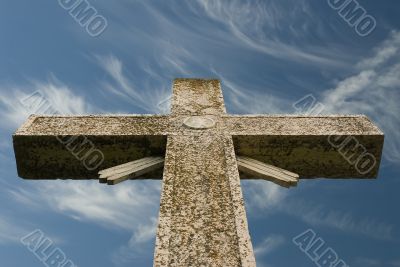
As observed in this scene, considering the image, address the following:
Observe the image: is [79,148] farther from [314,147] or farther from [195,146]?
[314,147]

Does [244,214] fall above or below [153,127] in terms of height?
below

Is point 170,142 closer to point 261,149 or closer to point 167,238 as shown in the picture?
point 261,149

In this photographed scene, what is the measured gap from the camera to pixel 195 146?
14.9 ft

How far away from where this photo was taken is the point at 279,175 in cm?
443

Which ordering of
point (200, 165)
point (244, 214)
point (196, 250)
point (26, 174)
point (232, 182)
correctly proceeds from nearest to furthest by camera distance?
point (196, 250) → point (244, 214) → point (232, 182) → point (200, 165) → point (26, 174)

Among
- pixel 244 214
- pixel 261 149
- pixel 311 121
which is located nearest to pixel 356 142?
pixel 311 121

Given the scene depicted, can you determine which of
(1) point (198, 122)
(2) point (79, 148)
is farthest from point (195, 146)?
→ (2) point (79, 148)

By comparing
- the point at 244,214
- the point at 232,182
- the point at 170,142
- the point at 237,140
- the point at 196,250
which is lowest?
the point at 196,250

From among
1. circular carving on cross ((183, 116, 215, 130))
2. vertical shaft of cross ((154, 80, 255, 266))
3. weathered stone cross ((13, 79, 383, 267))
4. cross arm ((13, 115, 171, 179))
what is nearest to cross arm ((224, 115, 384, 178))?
weathered stone cross ((13, 79, 383, 267))

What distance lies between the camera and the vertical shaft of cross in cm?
305

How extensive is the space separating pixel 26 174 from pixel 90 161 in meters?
0.70

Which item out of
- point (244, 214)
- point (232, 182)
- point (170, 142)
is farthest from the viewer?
point (170, 142)

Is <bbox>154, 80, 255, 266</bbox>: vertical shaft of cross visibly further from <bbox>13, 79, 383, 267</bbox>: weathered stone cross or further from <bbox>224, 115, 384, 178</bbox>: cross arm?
<bbox>224, 115, 384, 178</bbox>: cross arm

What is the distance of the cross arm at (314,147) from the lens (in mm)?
4871
